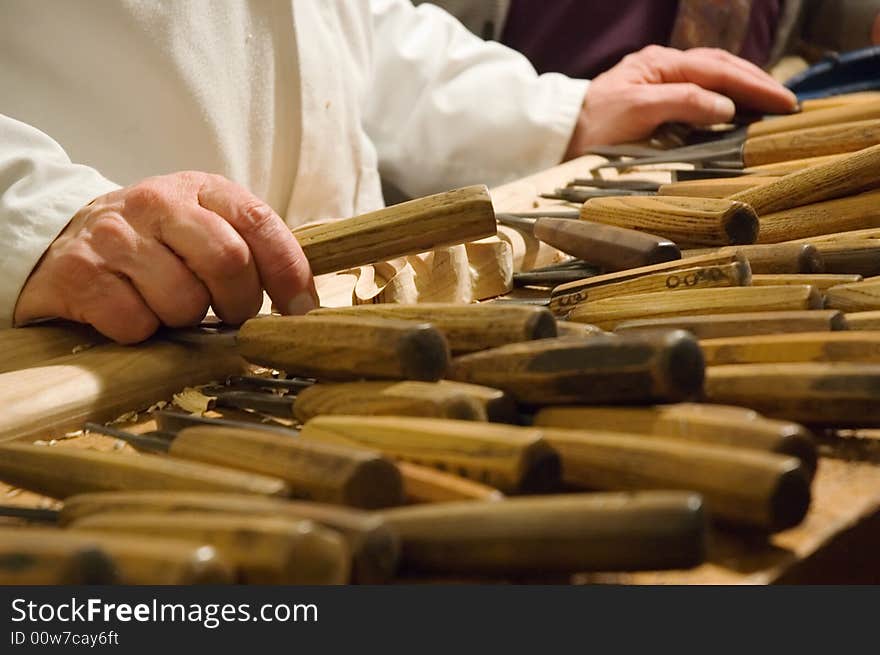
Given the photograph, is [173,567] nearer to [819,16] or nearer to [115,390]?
[115,390]

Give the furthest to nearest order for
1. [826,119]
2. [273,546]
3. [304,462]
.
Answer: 1. [826,119]
2. [304,462]
3. [273,546]

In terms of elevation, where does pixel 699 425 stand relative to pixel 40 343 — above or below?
above

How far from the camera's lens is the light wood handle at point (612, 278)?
3.19ft

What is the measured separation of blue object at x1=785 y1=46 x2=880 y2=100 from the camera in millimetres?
2209

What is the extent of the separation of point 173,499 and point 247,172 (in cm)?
117

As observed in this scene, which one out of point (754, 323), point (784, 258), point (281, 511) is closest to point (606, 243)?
point (784, 258)

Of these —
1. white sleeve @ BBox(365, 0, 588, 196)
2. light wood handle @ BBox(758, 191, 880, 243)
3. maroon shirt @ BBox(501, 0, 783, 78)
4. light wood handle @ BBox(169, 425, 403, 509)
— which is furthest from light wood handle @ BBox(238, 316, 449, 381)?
maroon shirt @ BBox(501, 0, 783, 78)

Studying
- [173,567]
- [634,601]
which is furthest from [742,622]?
[173,567]

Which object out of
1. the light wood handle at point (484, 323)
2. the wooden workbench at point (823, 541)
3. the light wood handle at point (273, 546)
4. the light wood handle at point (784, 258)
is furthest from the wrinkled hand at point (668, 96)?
the light wood handle at point (273, 546)

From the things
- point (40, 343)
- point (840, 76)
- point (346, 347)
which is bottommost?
point (40, 343)

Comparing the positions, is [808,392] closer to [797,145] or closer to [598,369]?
[598,369]

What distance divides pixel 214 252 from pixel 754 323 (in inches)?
19.8

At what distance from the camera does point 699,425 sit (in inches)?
26.0

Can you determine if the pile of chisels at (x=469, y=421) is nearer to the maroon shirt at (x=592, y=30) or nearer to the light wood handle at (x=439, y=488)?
the light wood handle at (x=439, y=488)
